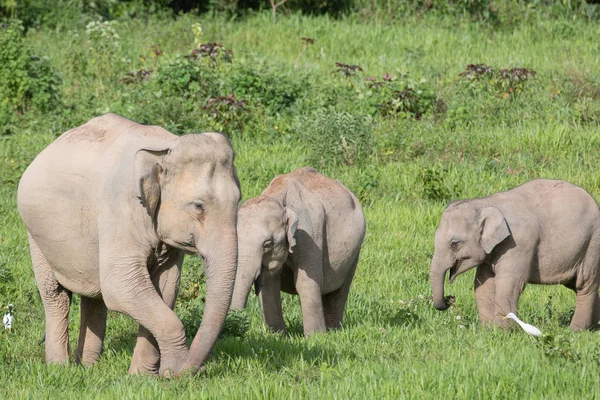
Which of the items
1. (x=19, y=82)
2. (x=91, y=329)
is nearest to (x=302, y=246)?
(x=91, y=329)

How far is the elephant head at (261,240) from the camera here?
8328 mm

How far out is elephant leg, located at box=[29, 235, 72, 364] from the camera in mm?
7758

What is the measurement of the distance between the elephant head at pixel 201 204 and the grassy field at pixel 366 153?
525mm

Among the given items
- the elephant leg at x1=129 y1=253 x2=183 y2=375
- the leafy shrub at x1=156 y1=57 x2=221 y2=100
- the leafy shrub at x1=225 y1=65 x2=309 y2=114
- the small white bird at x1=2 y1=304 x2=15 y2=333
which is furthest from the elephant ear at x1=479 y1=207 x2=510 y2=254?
the leafy shrub at x1=156 y1=57 x2=221 y2=100

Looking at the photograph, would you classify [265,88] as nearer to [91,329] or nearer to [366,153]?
[366,153]

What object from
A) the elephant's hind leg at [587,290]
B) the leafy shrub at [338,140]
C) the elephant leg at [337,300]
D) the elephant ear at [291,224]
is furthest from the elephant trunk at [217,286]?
the leafy shrub at [338,140]

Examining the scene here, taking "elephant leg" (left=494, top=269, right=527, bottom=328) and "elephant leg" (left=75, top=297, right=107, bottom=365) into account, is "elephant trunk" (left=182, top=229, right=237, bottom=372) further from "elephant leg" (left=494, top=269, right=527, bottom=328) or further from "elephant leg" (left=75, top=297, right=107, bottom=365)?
"elephant leg" (left=494, top=269, right=527, bottom=328)

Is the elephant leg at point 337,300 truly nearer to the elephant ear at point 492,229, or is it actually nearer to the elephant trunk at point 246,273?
the elephant ear at point 492,229

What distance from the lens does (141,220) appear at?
679 centimetres

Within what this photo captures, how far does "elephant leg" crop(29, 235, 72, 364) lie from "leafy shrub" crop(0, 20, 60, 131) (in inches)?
346

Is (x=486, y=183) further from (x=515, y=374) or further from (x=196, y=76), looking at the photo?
(x=515, y=374)

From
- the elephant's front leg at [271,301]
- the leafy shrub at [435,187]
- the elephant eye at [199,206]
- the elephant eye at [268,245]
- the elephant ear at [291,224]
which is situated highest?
the elephant eye at [199,206]

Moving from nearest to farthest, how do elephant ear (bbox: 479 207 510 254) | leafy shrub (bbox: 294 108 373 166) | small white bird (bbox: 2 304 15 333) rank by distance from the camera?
small white bird (bbox: 2 304 15 333) → elephant ear (bbox: 479 207 510 254) → leafy shrub (bbox: 294 108 373 166)

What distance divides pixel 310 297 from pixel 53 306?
2.01 metres
